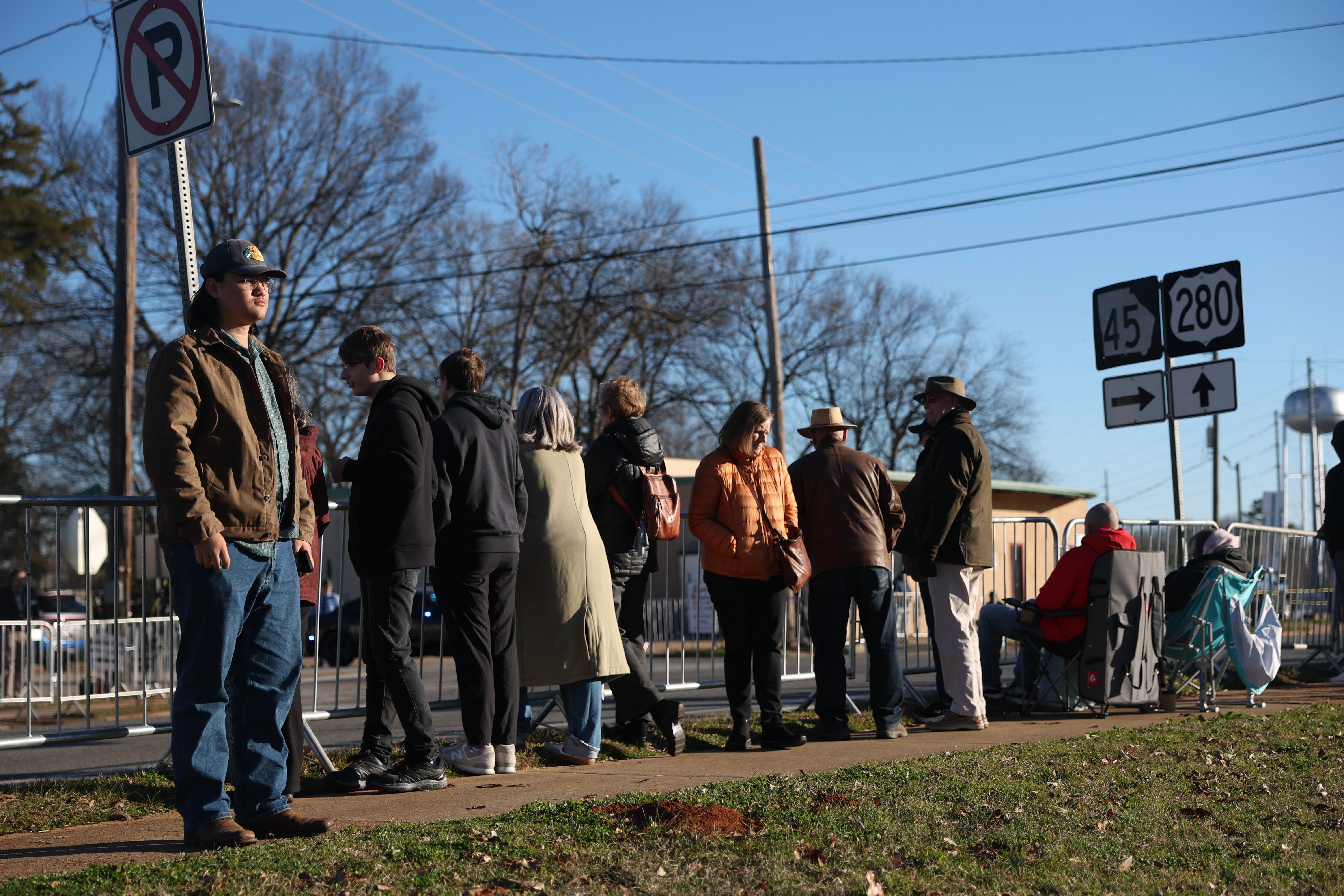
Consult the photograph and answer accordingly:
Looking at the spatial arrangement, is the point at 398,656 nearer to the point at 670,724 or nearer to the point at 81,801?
the point at 81,801

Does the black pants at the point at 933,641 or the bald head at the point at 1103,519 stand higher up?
the bald head at the point at 1103,519

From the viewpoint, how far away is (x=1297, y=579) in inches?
577

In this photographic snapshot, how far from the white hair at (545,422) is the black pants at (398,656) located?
1.18m

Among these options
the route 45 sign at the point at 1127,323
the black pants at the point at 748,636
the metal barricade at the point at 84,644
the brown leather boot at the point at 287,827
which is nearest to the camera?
the brown leather boot at the point at 287,827

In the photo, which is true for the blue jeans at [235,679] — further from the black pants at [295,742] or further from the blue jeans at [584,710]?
the blue jeans at [584,710]

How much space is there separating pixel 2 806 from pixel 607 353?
3242cm

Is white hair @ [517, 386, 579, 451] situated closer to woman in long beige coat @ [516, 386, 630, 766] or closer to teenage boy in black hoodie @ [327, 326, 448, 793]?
woman in long beige coat @ [516, 386, 630, 766]

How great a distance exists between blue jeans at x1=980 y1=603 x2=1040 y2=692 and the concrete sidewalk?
450 millimetres

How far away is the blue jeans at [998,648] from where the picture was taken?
906 centimetres

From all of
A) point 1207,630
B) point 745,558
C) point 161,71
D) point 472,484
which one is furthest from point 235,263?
point 1207,630

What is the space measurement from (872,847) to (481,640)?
2.40 meters

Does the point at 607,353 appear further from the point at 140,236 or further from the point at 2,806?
the point at 2,806

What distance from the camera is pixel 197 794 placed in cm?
422

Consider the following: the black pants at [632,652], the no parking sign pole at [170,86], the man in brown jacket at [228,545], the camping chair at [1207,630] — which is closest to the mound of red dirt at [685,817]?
the man in brown jacket at [228,545]
